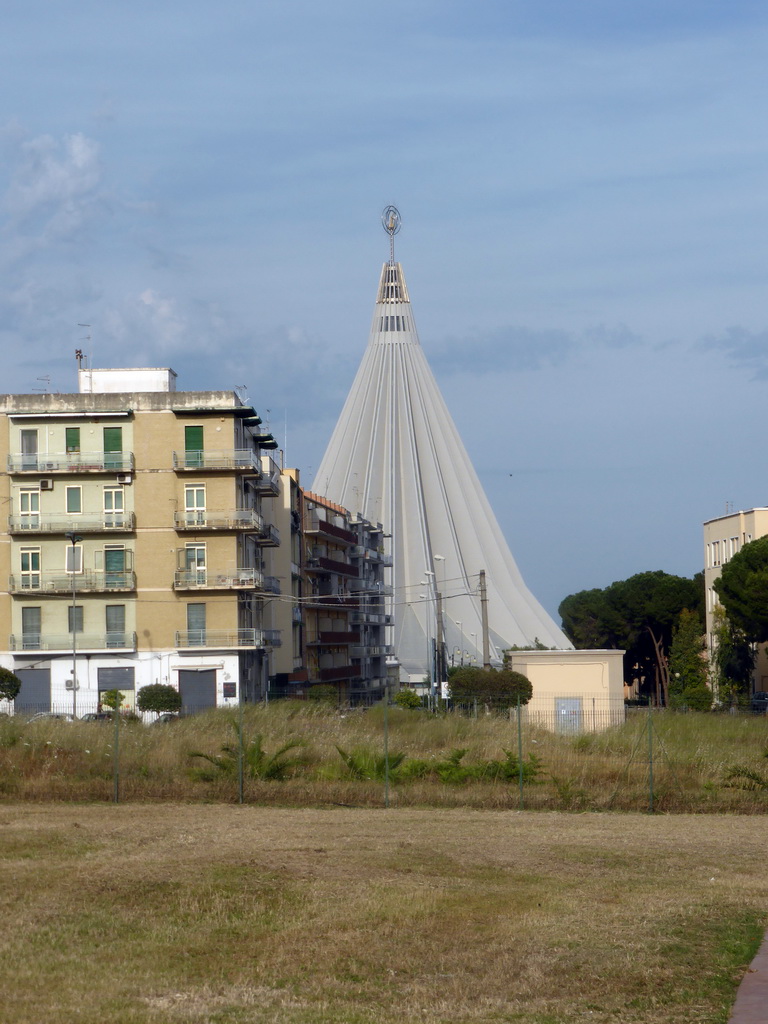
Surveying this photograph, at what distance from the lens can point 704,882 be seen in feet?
43.2

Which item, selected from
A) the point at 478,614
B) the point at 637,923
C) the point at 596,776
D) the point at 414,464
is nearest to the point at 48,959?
the point at 637,923

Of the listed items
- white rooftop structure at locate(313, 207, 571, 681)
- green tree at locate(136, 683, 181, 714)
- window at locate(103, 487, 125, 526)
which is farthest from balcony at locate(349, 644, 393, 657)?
white rooftop structure at locate(313, 207, 571, 681)

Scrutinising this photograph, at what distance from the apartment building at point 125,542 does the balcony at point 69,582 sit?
1.9 inches

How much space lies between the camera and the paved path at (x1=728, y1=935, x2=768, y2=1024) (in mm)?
8008

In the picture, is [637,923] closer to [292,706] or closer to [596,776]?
[596,776]

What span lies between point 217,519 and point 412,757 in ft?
82.3

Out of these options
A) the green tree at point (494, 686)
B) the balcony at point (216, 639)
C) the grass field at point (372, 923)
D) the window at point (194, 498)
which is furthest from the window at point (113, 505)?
the grass field at point (372, 923)

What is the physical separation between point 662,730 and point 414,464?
4235 inches

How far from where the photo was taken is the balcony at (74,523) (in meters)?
46.6

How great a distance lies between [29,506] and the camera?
155 feet

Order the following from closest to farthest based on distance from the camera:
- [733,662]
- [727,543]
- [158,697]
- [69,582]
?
[158,697], [69,582], [733,662], [727,543]

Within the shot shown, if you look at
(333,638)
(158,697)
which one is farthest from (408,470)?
(158,697)

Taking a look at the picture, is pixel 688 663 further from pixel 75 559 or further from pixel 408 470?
pixel 408 470

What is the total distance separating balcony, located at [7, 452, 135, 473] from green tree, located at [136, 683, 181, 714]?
773 centimetres
